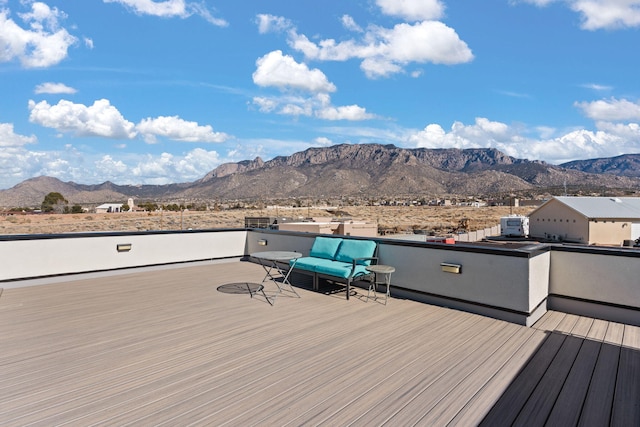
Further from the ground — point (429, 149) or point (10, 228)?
point (429, 149)

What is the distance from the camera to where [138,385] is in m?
2.55

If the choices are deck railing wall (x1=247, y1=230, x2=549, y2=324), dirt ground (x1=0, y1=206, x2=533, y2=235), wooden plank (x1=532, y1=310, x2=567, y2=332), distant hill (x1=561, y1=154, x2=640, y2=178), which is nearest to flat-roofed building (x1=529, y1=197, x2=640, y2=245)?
dirt ground (x1=0, y1=206, x2=533, y2=235)

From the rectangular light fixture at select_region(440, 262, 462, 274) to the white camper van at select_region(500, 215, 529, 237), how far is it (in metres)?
32.6

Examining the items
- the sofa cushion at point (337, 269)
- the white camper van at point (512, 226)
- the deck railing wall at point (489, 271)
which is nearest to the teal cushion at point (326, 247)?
the sofa cushion at point (337, 269)

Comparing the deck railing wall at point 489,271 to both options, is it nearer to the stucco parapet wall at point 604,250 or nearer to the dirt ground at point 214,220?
the stucco parapet wall at point 604,250

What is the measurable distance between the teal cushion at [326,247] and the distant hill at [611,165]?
139 metres

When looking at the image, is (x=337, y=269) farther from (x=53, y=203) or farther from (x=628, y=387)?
(x=53, y=203)

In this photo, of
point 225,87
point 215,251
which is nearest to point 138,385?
point 215,251

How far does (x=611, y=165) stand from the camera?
119 metres

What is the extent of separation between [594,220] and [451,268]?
3299 centimetres

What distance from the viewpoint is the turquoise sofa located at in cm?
493

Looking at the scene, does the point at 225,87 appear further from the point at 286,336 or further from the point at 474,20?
the point at 286,336

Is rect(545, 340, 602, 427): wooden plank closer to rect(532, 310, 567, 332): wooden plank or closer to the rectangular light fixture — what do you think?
rect(532, 310, 567, 332): wooden plank

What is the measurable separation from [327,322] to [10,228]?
27.1m
